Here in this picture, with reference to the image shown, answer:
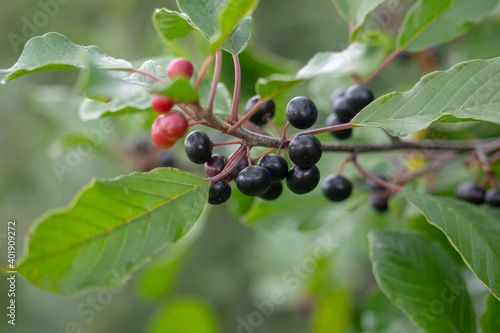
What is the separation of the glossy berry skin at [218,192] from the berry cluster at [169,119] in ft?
0.47

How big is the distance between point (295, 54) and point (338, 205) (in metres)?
2.71

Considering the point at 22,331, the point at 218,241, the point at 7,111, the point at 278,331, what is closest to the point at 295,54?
the point at 218,241

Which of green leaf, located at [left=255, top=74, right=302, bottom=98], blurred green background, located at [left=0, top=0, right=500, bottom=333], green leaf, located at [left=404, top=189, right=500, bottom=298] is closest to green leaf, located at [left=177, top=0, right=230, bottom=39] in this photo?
green leaf, located at [left=255, top=74, right=302, bottom=98]

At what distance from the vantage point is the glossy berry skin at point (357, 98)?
1.13m

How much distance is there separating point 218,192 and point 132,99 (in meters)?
0.34

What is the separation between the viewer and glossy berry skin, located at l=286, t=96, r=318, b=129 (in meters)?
0.98

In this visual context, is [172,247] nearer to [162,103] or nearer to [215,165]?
[215,165]

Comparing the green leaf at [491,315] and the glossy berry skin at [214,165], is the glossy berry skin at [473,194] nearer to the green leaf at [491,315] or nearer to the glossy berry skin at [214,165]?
the green leaf at [491,315]

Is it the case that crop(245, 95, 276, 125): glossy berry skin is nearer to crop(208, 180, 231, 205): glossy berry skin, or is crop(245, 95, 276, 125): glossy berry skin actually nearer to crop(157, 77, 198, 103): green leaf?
crop(208, 180, 231, 205): glossy berry skin

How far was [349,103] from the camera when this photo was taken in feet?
3.79

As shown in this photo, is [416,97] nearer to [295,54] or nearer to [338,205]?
[338,205]

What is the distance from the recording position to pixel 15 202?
→ 4297 millimetres

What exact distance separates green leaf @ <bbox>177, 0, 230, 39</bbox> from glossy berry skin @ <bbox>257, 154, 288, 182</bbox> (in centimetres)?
30

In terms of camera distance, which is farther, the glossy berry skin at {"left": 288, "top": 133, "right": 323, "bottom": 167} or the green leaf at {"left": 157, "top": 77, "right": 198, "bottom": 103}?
the glossy berry skin at {"left": 288, "top": 133, "right": 323, "bottom": 167}
